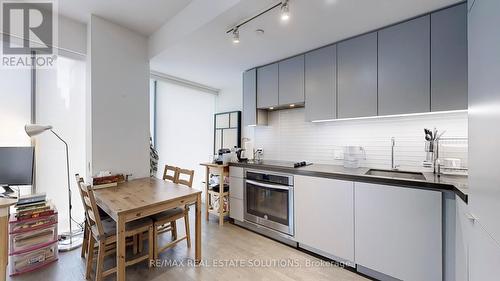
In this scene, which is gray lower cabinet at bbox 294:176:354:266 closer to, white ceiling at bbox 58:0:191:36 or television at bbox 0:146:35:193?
white ceiling at bbox 58:0:191:36

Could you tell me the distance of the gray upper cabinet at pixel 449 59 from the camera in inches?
64.9

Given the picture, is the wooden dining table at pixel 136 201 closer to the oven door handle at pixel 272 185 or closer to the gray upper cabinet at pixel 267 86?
the oven door handle at pixel 272 185

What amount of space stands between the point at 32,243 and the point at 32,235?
8 cm

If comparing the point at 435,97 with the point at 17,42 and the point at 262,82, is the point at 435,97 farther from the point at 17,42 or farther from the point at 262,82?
the point at 17,42

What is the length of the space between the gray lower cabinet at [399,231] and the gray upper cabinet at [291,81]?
4.50 ft

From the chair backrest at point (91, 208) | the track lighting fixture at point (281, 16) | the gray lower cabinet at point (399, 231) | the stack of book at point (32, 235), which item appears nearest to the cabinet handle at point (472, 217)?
the gray lower cabinet at point (399, 231)

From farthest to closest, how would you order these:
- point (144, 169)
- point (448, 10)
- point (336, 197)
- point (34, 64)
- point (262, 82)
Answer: point (262, 82)
point (144, 169)
point (34, 64)
point (336, 197)
point (448, 10)

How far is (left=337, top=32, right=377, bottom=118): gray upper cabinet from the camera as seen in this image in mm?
2088

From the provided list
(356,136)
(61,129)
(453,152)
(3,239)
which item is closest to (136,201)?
(3,239)

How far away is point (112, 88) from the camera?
8.13 ft

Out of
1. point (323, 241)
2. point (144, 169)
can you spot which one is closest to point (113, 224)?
point (144, 169)

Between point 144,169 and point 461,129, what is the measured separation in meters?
3.62

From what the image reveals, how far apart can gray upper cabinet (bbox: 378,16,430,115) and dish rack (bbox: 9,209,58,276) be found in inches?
143

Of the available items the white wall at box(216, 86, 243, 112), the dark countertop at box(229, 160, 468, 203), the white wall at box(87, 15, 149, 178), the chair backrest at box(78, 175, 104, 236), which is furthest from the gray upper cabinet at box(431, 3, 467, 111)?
the white wall at box(87, 15, 149, 178)
